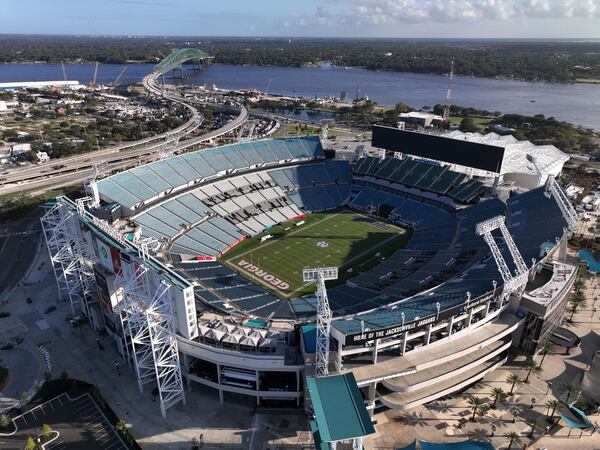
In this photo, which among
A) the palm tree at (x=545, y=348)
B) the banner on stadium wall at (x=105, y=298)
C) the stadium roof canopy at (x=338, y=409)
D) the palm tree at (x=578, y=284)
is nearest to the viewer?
the stadium roof canopy at (x=338, y=409)

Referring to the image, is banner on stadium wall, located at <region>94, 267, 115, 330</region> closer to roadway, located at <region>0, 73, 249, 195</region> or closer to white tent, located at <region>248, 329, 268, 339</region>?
white tent, located at <region>248, 329, 268, 339</region>

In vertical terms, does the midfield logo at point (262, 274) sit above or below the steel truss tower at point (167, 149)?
below

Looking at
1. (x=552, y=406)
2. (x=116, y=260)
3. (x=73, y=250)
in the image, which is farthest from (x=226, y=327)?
(x=552, y=406)

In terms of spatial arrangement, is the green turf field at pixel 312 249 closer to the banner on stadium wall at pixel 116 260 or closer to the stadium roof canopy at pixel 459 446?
the banner on stadium wall at pixel 116 260

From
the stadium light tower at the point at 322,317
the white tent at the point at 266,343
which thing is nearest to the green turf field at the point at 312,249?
the white tent at the point at 266,343

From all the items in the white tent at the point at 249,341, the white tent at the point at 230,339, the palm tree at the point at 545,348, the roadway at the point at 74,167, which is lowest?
the palm tree at the point at 545,348
